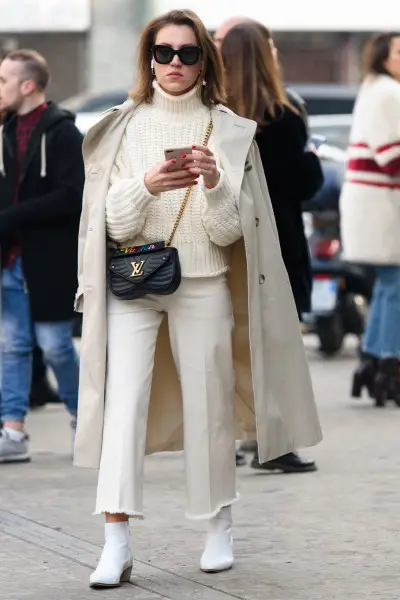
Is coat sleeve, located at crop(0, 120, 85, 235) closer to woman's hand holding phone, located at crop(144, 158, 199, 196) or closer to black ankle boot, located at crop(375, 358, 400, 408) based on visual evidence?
black ankle boot, located at crop(375, 358, 400, 408)

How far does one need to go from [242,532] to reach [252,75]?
7.02 ft

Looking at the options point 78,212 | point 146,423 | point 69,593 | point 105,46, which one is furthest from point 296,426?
point 105,46

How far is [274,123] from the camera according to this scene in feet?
25.3

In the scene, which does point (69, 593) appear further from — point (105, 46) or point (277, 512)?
point (105, 46)

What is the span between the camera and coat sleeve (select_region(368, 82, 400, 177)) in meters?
10.0

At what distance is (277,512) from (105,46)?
21463mm

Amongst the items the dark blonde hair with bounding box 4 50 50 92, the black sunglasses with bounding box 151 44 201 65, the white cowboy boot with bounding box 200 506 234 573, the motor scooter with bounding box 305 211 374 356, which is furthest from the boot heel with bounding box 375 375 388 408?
the black sunglasses with bounding box 151 44 201 65

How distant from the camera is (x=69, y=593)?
5488mm

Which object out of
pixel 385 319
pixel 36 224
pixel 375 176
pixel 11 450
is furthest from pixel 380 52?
pixel 11 450

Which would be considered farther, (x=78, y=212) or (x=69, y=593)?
(x=78, y=212)

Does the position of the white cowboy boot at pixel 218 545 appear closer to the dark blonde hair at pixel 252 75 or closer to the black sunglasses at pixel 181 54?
the black sunglasses at pixel 181 54

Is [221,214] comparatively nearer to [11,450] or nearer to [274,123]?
[274,123]

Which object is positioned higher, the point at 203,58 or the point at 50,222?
the point at 203,58

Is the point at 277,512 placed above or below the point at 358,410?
above
